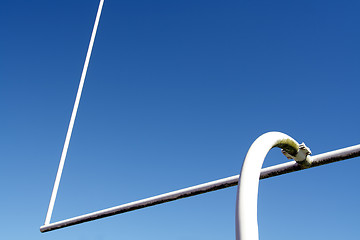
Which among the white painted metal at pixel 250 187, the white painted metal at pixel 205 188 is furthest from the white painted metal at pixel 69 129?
the white painted metal at pixel 250 187

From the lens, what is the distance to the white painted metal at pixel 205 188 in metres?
1.06

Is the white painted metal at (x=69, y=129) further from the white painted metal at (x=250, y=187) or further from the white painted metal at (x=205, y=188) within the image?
the white painted metal at (x=250, y=187)

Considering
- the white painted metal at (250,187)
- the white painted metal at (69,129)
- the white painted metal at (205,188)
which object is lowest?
the white painted metal at (250,187)

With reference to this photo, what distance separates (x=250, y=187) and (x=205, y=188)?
0.89 meters

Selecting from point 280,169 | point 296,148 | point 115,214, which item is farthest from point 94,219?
point 296,148

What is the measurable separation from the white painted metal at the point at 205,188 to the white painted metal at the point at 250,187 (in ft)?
1.29

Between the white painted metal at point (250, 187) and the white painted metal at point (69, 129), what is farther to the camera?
the white painted metal at point (69, 129)

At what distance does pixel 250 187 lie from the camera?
610 mm

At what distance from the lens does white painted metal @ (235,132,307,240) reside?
563 millimetres

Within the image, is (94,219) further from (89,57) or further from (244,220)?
(89,57)

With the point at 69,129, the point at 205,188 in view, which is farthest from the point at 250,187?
the point at 69,129

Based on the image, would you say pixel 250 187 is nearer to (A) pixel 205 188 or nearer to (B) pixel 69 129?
(A) pixel 205 188

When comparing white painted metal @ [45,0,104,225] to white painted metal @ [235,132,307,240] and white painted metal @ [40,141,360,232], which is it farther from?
white painted metal @ [235,132,307,240]

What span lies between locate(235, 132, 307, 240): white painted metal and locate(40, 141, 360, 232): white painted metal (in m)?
0.39
